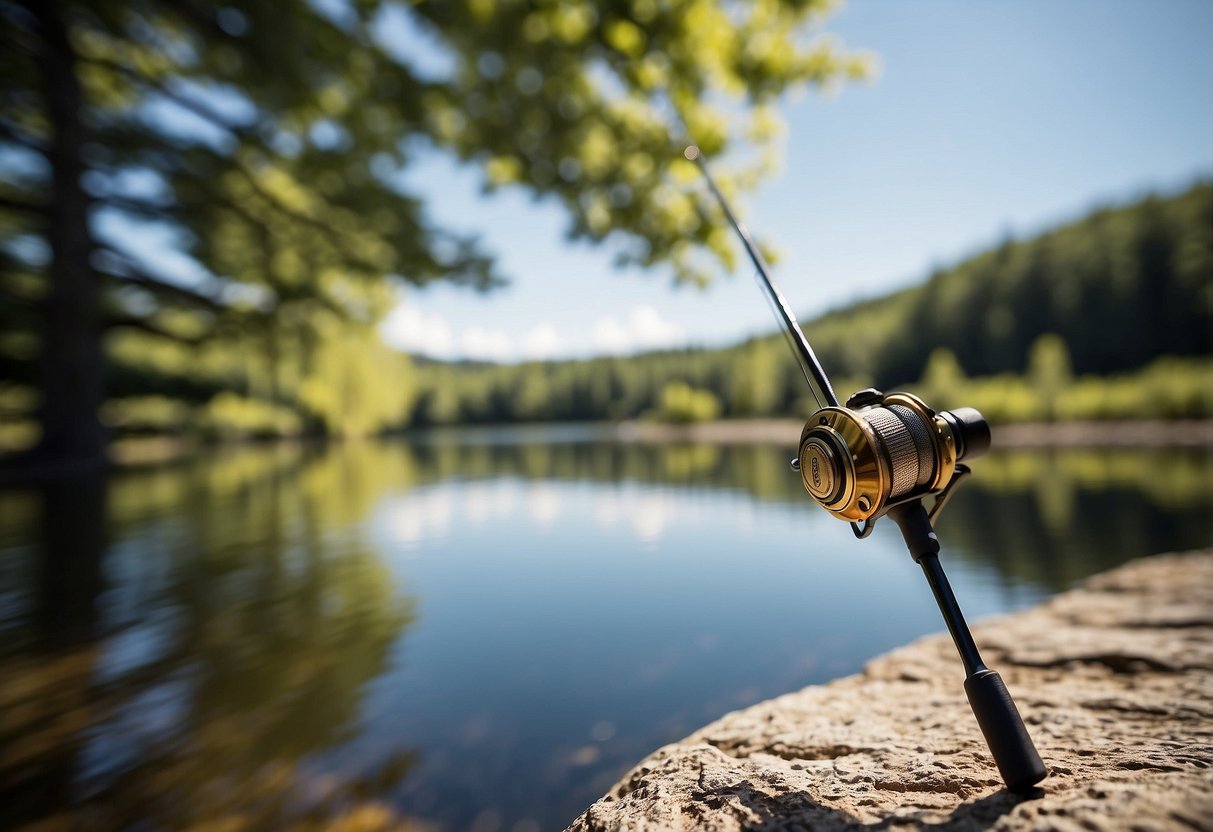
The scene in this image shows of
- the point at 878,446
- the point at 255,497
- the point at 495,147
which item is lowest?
the point at 255,497

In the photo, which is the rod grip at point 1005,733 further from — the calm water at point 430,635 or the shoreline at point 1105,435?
the shoreline at point 1105,435

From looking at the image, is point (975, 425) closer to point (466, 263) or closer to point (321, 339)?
point (466, 263)

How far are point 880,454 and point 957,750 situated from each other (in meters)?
1.07

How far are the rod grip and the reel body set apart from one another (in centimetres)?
43

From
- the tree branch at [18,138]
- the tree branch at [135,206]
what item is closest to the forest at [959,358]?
the tree branch at [135,206]

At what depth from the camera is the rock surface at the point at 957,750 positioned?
1125 mm

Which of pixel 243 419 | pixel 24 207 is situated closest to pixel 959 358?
pixel 24 207

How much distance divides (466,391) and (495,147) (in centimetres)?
10117

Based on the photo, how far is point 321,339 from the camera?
14.3 meters

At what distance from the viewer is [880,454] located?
126 cm

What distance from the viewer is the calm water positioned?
8.36 ft

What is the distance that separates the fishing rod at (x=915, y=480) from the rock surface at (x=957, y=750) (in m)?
0.15

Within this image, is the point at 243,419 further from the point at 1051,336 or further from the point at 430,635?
the point at 1051,336

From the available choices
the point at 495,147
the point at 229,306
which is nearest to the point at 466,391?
Answer: the point at 229,306
